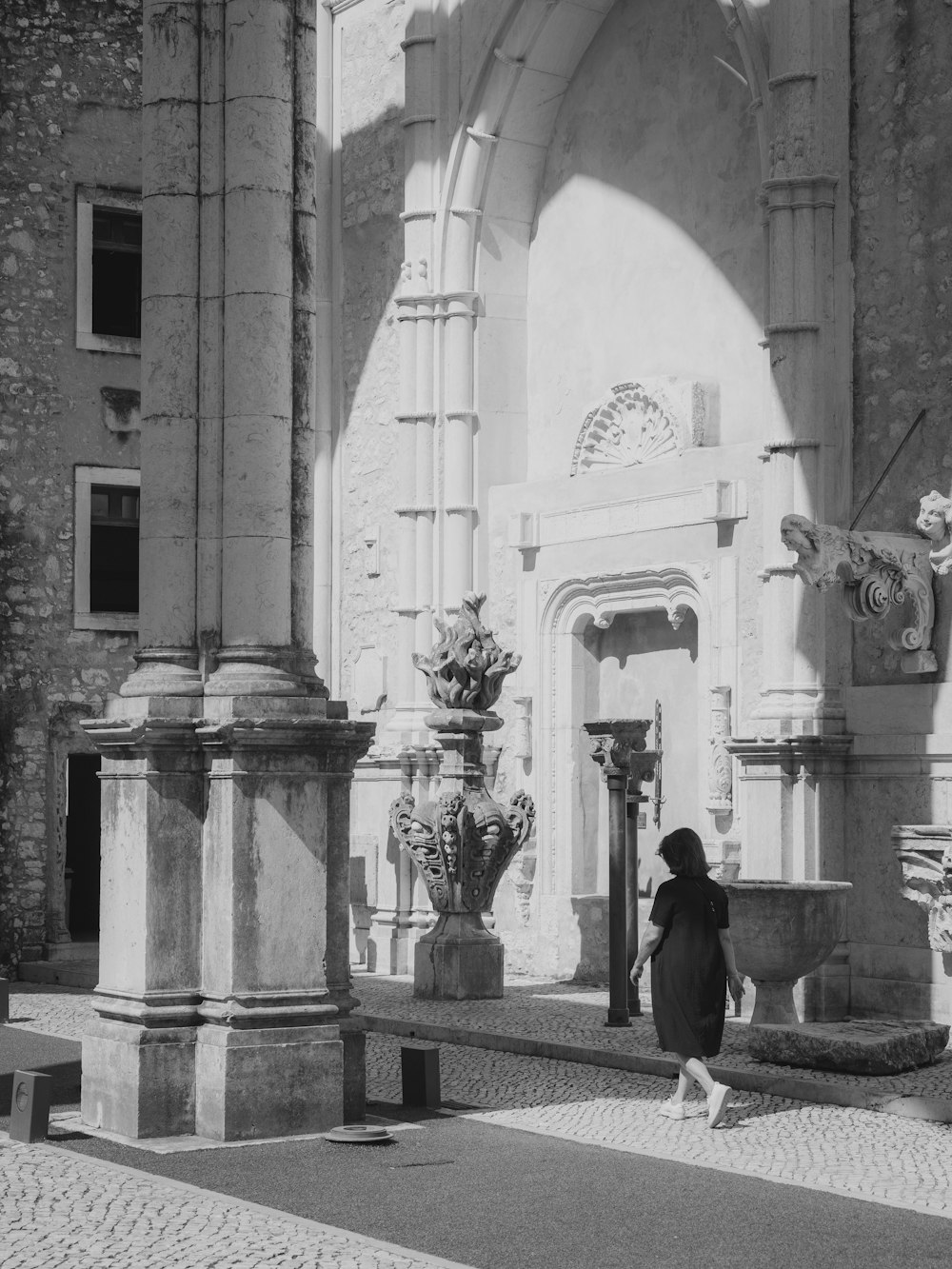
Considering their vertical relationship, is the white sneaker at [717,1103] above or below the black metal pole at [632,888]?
below

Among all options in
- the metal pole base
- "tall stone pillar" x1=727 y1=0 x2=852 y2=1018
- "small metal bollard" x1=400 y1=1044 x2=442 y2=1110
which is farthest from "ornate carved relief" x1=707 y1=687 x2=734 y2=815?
"small metal bollard" x1=400 y1=1044 x2=442 y2=1110

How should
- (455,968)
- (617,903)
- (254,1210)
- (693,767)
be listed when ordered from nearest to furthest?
(254,1210) < (617,903) < (455,968) < (693,767)

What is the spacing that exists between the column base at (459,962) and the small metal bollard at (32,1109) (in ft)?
19.3

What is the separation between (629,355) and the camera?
1600cm

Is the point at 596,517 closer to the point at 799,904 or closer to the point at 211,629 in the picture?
the point at 799,904

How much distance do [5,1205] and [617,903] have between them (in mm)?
5918

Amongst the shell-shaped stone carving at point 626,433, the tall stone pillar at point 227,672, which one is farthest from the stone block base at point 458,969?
the tall stone pillar at point 227,672

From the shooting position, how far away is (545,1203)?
7.15 meters

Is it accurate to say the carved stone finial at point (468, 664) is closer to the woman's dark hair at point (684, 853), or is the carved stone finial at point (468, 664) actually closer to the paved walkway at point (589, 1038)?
the paved walkway at point (589, 1038)

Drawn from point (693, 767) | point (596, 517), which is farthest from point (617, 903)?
point (596, 517)

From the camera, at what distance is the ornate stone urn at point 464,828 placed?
14.1m

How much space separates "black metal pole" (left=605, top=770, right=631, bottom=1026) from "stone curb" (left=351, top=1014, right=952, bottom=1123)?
2.56 ft

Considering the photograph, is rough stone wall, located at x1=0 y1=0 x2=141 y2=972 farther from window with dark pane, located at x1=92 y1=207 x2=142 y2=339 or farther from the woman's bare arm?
the woman's bare arm

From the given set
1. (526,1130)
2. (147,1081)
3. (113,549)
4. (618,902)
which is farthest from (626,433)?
(147,1081)
